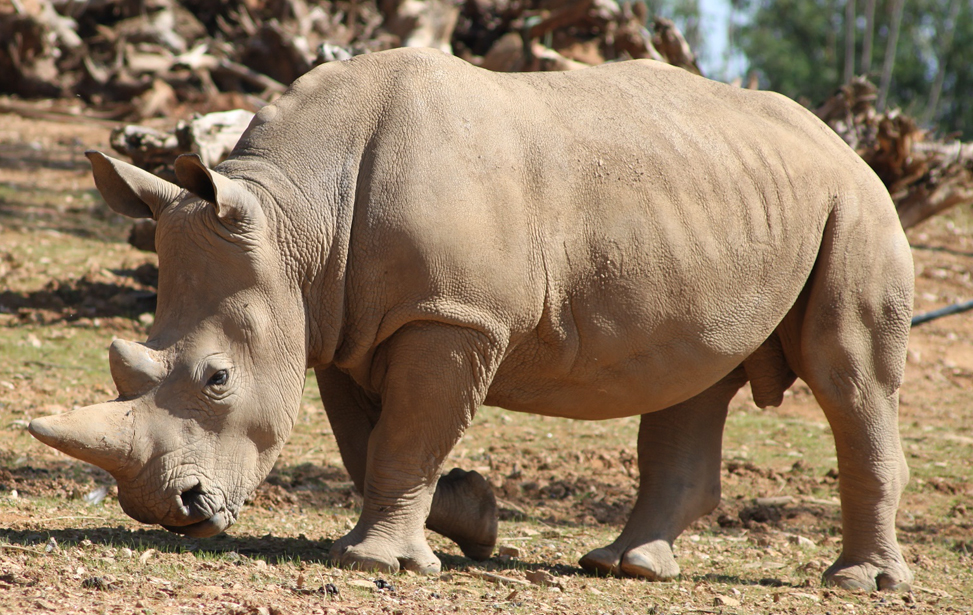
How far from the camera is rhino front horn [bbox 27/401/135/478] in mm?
3742

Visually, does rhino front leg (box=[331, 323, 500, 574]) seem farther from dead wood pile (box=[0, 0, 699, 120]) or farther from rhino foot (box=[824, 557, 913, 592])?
dead wood pile (box=[0, 0, 699, 120])

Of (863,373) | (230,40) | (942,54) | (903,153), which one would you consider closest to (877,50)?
(942,54)

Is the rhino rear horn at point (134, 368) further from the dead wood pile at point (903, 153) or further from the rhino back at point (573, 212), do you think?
the dead wood pile at point (903, 153)

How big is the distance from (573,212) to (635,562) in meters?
1.69

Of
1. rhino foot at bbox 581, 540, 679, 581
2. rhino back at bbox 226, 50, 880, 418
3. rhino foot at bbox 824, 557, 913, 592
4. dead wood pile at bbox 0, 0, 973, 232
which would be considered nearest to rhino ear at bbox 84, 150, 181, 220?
rhino back at bbox 226, 50, 880, 418

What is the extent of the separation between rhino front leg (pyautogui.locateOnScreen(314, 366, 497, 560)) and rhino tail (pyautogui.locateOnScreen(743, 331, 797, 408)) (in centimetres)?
151

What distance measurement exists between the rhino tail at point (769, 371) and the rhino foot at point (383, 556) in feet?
6.47

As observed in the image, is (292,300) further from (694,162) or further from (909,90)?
(909,90)

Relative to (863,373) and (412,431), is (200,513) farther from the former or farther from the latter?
(863,373)

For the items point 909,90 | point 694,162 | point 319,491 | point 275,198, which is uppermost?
point 909,90

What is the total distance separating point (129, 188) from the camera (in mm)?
4199

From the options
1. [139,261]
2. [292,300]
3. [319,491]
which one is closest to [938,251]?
[139,261]

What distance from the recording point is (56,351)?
26.6ft

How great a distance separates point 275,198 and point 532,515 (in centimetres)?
289
